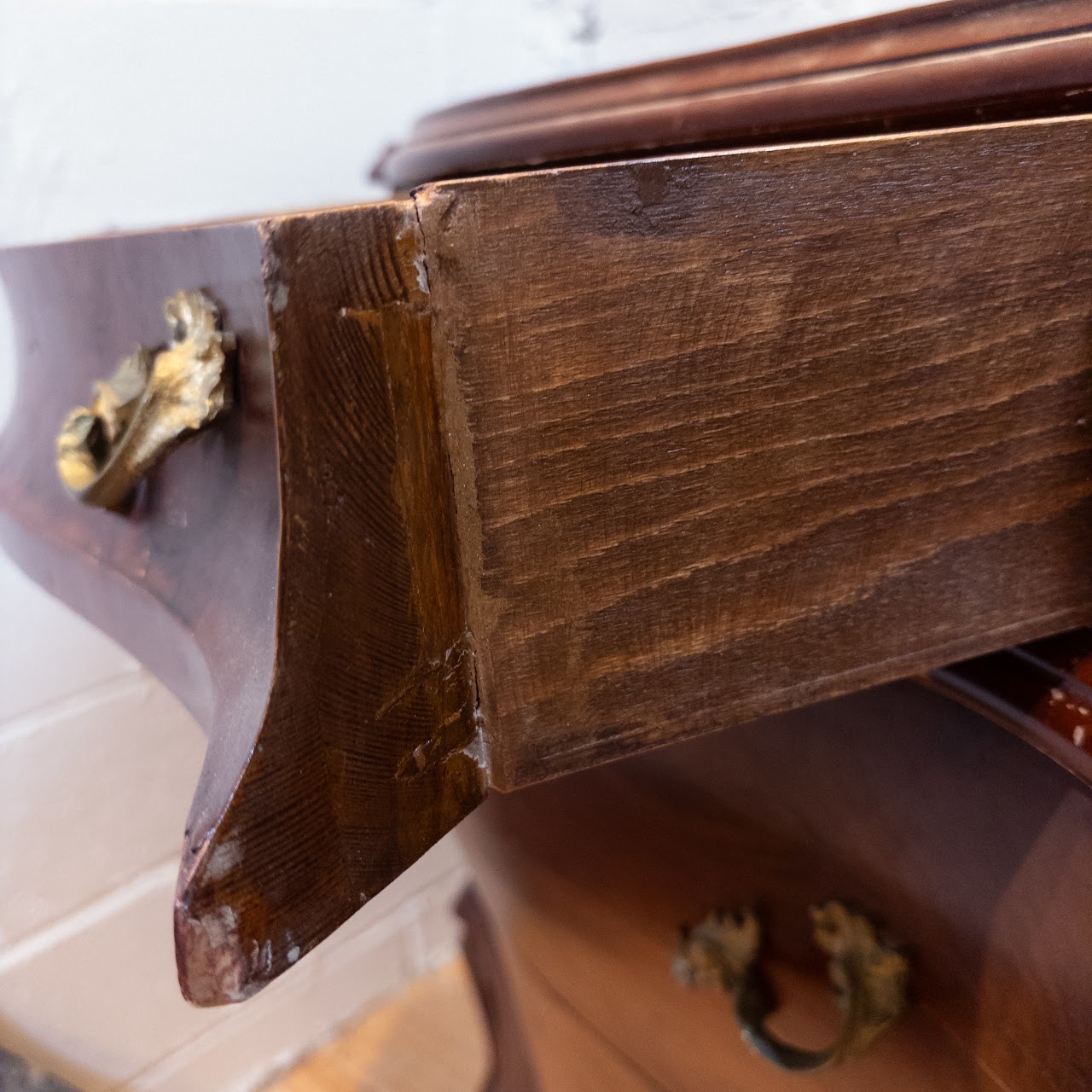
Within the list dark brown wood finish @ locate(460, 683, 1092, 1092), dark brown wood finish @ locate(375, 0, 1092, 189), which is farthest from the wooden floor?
dark brown wood finish @ locate(375, 0, 1092, 189)

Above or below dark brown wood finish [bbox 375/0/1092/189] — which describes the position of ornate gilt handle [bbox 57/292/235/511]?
below

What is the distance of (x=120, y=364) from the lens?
0.99 ft

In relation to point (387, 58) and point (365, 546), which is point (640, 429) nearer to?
point (365, 546)

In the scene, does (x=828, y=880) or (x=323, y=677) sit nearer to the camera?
(x=323, y=677)

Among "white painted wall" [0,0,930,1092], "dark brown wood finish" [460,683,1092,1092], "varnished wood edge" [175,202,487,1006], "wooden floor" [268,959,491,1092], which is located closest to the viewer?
"varnished wood edge" [175,202,487,1006]

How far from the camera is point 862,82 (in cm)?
26

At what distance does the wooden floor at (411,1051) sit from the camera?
846 millimetres

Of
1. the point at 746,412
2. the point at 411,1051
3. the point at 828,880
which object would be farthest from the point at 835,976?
the point at 411,1051

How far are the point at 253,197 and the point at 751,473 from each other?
643 mm

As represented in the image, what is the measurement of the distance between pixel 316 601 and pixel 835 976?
1.01 ft

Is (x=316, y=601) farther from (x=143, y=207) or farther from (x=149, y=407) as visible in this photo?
(x=143, y=207)

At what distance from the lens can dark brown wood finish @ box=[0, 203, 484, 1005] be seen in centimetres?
20

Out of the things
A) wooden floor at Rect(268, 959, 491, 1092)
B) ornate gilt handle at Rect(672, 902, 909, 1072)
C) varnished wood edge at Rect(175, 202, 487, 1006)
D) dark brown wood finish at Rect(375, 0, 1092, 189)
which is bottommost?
wooden floor at Rect(268, 959, 491, 1092)

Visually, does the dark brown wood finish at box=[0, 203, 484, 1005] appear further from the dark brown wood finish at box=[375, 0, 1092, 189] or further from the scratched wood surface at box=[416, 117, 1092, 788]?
the dark brown wood finish at box=[375, 0, 1092, 189]
